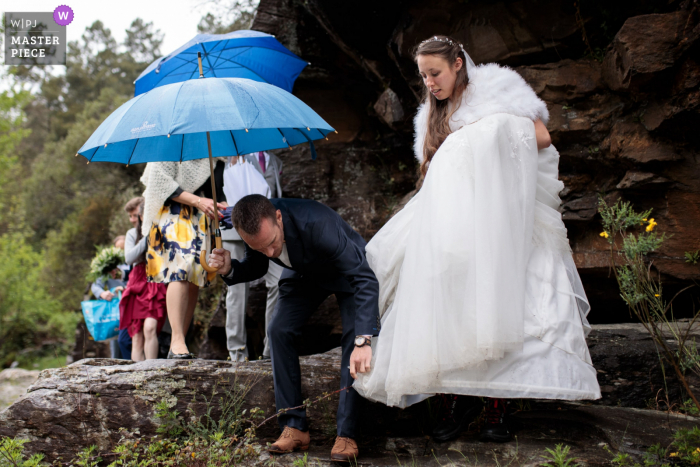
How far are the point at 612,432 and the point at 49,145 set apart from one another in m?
23.1

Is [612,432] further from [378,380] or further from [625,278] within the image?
[378,380]

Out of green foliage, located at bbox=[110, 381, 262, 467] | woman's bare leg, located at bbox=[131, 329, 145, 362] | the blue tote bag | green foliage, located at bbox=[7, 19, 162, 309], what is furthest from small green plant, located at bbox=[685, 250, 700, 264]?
green foliage, located at bbox=[7, 19, 162, 309]

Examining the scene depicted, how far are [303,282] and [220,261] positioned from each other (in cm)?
52

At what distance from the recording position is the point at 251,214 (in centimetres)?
272

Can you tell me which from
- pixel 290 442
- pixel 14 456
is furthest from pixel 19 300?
pixel 290 442

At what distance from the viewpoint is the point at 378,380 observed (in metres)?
2.60

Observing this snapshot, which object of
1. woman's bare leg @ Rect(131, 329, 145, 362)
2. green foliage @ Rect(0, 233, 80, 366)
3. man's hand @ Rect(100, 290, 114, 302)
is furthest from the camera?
green foliage @ Rect(0, 233, 80, 366)

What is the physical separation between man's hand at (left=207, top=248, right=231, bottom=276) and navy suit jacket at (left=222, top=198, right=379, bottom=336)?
44 mm

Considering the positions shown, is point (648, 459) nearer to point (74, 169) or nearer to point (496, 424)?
point (496, 424)

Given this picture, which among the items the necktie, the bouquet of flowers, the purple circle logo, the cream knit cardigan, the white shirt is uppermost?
the purple circle logo

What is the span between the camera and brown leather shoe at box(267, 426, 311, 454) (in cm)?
279

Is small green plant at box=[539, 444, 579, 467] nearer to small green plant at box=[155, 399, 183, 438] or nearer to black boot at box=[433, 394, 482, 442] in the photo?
black boot at box=[433, 394, 482, 442]

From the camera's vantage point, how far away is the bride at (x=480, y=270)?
242 centimetres

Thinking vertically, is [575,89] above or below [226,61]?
below
